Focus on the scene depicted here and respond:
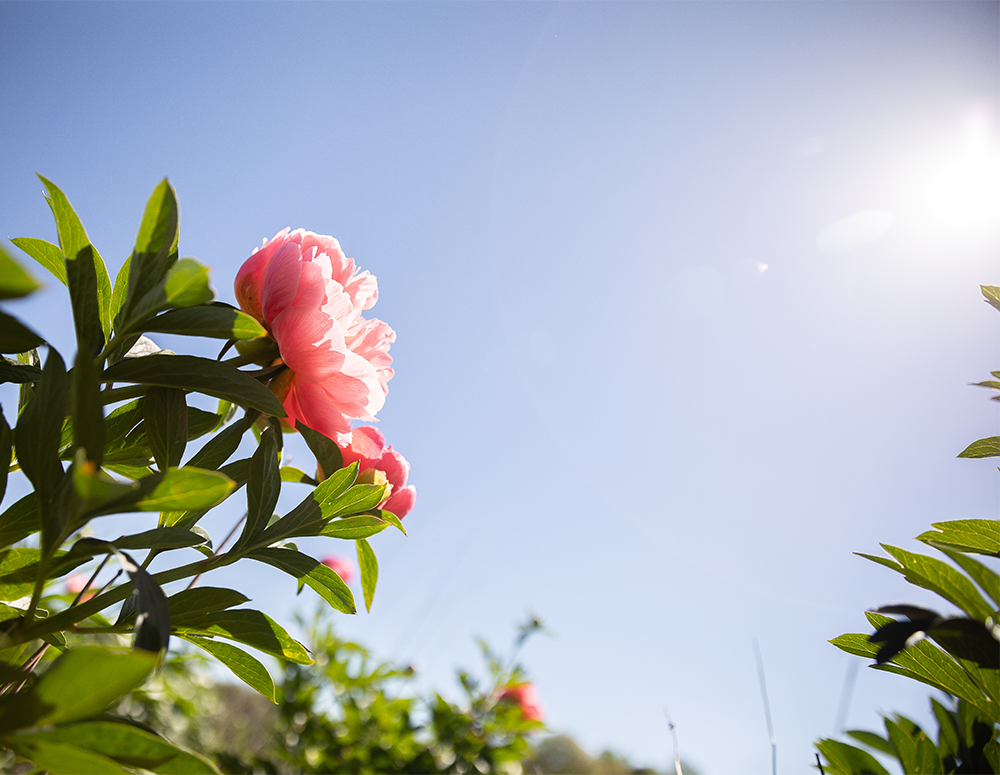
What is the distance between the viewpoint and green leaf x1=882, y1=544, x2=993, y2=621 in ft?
1.22

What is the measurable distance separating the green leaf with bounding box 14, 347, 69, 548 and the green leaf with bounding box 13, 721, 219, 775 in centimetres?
15

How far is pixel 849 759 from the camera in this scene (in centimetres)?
54

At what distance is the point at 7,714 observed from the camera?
266 mm

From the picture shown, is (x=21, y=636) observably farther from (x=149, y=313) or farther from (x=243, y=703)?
(x=243, y=703)

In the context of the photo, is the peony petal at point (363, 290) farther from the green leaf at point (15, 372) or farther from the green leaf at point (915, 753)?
the green leaf at point (915, 753)

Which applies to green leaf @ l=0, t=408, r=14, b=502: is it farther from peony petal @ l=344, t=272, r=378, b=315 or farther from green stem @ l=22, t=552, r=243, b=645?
peony petal @ l=344, t=272, r=378, b=315

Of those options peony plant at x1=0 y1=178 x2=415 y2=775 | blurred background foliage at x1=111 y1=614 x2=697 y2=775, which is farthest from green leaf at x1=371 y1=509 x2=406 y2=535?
blurred background foliage at x1=111 y1=614 x2=697 y2=775

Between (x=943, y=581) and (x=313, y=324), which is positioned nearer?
(x=943, y=581)

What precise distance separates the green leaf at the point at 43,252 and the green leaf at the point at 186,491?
34 centimetres

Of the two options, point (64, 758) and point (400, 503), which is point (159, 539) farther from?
point (400, 503)

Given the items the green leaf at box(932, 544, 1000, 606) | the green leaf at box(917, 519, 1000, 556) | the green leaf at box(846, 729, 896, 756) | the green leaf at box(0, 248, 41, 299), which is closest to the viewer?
the green leaf at box(0, 248, 41, 299)

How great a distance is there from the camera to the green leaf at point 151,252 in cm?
40

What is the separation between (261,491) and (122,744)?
245mm

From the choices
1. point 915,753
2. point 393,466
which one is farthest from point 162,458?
point 915,753
